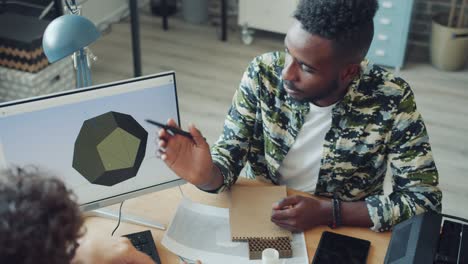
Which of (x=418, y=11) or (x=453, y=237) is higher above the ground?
(x=453, y=237)

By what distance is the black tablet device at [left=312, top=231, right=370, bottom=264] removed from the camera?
1289mm

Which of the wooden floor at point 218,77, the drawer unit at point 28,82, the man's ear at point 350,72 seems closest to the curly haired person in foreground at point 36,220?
the man's ear at point 350,72

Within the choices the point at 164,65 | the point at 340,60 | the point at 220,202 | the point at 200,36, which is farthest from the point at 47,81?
the point at 340,60

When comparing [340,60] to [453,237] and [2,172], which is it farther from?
[2,172]

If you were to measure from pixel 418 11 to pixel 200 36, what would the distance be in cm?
152

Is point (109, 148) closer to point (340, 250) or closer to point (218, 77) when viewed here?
point (340, 250)

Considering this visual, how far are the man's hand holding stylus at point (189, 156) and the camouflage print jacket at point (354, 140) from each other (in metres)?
0.09

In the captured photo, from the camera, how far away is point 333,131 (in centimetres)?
149

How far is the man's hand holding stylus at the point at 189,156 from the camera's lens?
126 centimetres

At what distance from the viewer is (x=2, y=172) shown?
741 mm

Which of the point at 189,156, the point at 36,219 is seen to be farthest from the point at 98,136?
the point at 36,219

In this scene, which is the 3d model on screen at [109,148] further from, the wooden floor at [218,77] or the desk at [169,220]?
the wooden floor at [218,77]

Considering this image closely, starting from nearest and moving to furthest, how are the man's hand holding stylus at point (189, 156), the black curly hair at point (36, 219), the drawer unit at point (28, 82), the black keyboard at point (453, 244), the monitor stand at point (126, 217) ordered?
the black curly hair at point (36, 219), the black keyboard at point (453, 244), the man's hand holding stylus at point (189, 156), the monitor stand at point (126, 217), the drawer unit at point (28, 82)

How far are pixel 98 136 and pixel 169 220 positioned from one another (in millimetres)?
282
